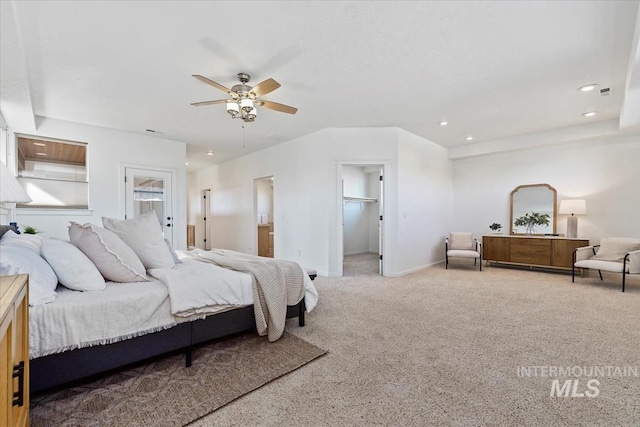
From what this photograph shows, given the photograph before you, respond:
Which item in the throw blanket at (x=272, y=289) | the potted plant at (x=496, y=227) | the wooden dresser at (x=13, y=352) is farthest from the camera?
the potted plant at (x=496, y=227)

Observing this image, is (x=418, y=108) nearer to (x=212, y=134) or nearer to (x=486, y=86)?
(x=486, y=86)

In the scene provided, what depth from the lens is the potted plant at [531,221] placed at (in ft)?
18.8

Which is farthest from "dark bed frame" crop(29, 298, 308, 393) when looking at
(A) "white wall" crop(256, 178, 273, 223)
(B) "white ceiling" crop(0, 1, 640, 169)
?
(A) "white wall" crop(256, 178, 273, 223)

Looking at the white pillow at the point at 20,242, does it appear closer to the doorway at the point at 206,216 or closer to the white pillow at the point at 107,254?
the white pillow at the point at 107,254

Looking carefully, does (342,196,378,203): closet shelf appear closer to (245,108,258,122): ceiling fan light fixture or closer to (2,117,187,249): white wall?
(2,117,187,249): white wall

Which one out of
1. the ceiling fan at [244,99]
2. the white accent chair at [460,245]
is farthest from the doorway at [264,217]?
the white accent chair at [460,245]

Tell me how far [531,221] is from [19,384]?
7.18 m

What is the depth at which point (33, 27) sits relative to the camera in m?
2.33

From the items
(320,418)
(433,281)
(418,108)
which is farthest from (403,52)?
(433,281)

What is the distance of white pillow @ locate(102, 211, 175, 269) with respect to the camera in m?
2.43

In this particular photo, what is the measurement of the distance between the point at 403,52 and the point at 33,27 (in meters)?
3.10

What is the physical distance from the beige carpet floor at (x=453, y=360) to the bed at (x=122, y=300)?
0.63 meters

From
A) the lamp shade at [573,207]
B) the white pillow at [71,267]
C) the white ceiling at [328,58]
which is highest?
the white ceiling at [328,58]

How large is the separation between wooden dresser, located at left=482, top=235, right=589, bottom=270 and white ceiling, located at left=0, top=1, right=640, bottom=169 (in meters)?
2.07
